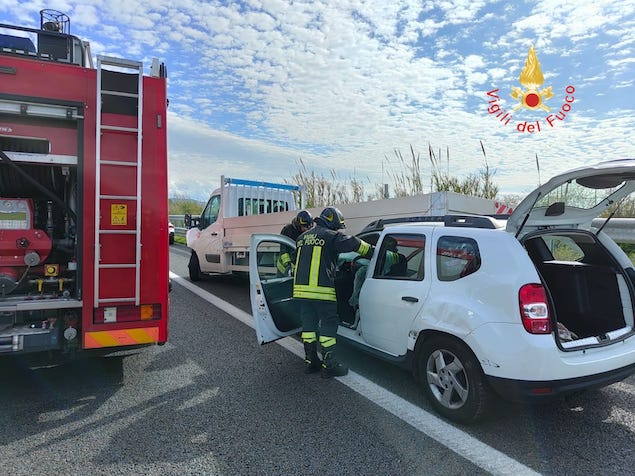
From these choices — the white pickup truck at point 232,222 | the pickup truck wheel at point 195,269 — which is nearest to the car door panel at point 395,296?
the white pickup truck at point 232,222

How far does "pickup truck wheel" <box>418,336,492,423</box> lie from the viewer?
329cm

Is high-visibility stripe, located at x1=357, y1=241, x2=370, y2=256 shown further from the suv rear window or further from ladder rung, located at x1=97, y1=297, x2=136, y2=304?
ladder rung, located at x1=97, y1=297, x2=136, y2=304

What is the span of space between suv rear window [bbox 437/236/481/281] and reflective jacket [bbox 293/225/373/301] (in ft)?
3.22

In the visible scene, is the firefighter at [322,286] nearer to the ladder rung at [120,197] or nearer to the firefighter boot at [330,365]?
the firefighter boot at [330,365]

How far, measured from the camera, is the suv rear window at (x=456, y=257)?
136 inches

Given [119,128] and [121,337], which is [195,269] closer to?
[121,337]

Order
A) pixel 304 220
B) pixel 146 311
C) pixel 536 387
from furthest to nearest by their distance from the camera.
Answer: pixel 304 220
pixel 146 311
pixel 536 387

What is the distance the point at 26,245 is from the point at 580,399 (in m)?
5.16

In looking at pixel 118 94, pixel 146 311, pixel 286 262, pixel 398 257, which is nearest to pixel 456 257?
pixel 398 257

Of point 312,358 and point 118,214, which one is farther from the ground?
point 118,214

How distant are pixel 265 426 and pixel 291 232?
3830mm

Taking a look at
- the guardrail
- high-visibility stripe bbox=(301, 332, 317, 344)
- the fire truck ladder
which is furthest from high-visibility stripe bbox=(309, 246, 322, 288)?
the guardrail

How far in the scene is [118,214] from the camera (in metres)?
4.08

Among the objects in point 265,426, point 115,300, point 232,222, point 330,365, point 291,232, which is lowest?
point 265,426
